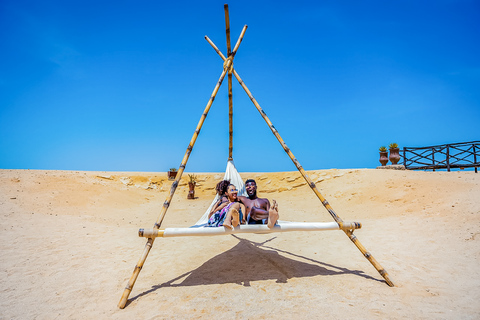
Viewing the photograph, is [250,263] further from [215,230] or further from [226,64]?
[226,64]

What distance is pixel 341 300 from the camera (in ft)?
10.7

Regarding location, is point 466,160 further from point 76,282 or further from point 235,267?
point 76,282

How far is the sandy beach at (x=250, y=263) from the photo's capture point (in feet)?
10.4

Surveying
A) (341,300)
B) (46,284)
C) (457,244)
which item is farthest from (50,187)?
(457,244)

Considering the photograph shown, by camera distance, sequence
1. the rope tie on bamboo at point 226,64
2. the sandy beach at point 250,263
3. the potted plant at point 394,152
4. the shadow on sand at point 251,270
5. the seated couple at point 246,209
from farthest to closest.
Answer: the potted plant at point 394,152, the rope tie on bamboo at point 226,64, the seated couple at point 246,209, the shadow on sand at point 251,270, the sandy beach at point 250,263

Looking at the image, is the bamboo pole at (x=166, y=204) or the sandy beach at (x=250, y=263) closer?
the sandy beach at (x=250, y=263)

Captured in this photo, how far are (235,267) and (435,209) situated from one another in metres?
6.17

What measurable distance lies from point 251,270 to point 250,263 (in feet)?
1.18

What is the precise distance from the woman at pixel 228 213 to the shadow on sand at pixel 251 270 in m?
0.81

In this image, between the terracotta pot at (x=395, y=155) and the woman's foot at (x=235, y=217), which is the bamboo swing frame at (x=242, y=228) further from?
the terracotta pot at (x=395, y=155)

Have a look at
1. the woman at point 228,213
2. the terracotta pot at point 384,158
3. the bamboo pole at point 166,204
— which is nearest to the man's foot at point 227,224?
the woman at point 228,213

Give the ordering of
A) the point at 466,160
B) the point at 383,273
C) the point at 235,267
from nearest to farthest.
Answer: the point at 383,273 → the point at 235,267 → the point at 466,160

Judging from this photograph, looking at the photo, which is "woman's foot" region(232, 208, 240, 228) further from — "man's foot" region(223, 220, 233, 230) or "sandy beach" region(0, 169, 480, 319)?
"sandy beach" region(0, 169, 480, 319)

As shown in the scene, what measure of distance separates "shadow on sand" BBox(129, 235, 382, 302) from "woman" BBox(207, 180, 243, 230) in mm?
813
